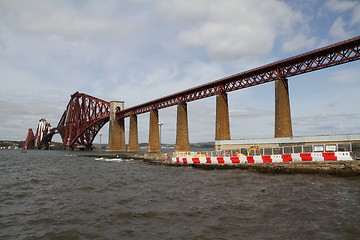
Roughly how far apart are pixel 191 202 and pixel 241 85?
4341 cm

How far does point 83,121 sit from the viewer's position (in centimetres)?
12406

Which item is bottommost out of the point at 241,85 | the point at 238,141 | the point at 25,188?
the point at 25,188

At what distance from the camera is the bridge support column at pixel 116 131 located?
96.8 meters

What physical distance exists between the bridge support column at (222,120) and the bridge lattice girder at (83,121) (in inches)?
2836

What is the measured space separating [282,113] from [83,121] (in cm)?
10596

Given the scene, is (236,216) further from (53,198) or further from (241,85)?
(241,85)

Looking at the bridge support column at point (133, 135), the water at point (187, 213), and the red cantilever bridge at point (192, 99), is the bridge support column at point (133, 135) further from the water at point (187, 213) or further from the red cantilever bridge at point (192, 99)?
the water at point (187, 213)

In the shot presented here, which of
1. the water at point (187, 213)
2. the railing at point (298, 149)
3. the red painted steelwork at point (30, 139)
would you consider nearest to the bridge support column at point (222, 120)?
the railing at point (298, 149)

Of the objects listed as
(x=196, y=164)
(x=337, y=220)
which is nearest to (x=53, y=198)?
(x=337, y=220)

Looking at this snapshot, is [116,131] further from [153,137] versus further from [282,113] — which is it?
[282,113]

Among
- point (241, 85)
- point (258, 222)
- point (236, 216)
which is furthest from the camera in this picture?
point (241, 85)

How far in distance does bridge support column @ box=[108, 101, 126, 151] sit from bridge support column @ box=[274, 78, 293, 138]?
68.9 metres

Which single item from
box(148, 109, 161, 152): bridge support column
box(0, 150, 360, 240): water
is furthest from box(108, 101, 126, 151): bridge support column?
box(0, 150, 360, 240): water

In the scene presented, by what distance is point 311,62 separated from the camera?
41531 mm
